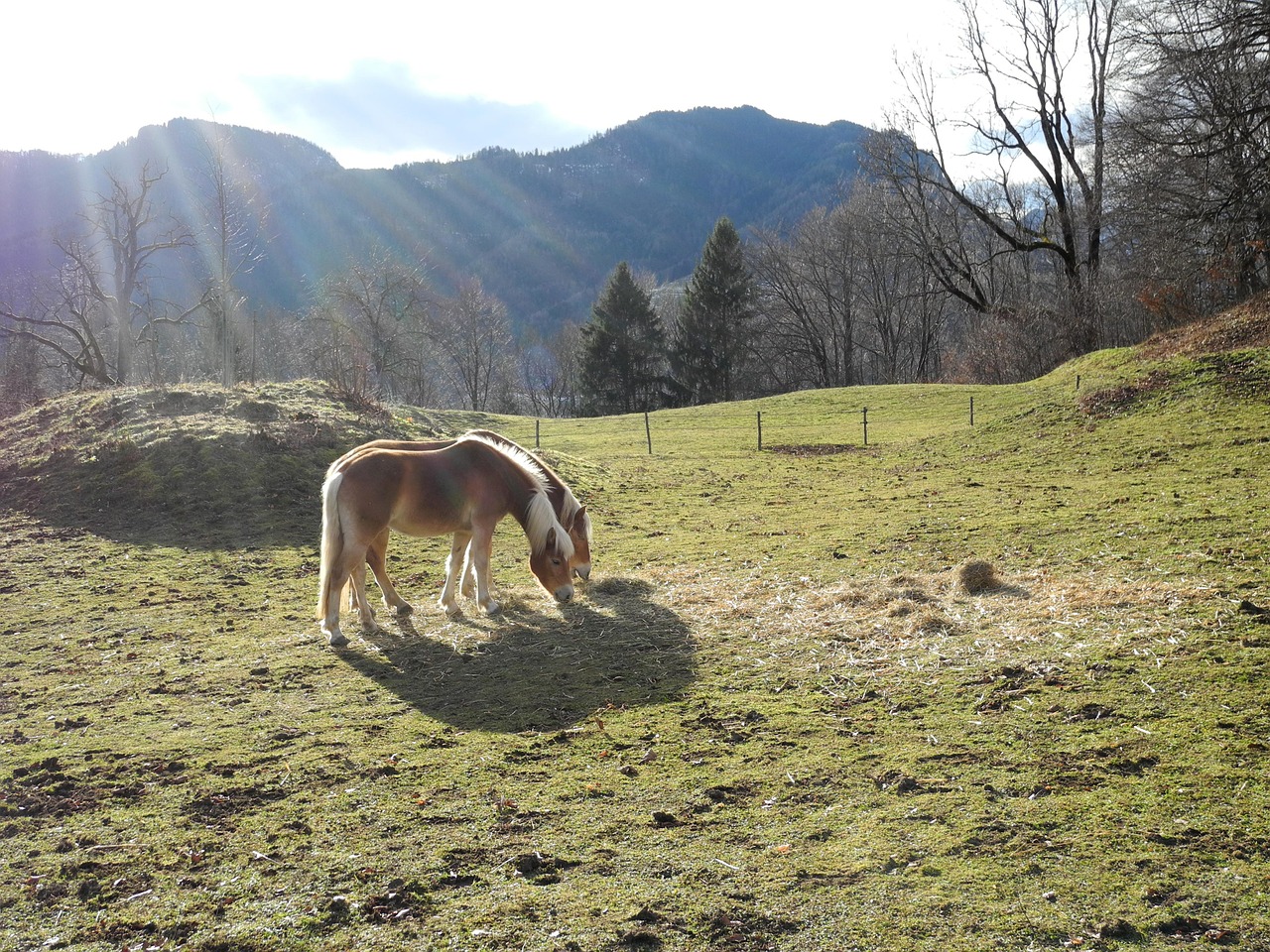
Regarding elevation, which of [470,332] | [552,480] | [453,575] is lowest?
[453,575]

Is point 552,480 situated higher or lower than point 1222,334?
lower

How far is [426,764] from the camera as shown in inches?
191

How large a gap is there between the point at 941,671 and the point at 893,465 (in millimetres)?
13779

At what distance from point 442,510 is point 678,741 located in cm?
391

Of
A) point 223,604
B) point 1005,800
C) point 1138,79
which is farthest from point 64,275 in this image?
point 1005,800

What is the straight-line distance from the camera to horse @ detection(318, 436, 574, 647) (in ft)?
24.6

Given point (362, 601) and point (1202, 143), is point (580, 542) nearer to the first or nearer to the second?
point (362, 601)

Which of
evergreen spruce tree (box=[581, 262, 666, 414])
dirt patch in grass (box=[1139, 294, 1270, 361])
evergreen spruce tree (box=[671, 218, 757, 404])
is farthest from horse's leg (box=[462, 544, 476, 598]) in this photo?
evergreen spruce tree (box=[671, 218, 757, 404])

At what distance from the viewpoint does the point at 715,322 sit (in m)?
54.8

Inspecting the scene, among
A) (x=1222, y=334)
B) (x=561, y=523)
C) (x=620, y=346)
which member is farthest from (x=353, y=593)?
(x=620, y=346)

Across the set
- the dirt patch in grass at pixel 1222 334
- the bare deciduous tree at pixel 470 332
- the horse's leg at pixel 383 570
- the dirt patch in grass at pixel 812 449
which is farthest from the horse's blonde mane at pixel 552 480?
the bare deciduous tree at pixel 470 332

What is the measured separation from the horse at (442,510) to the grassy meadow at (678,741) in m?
0.42

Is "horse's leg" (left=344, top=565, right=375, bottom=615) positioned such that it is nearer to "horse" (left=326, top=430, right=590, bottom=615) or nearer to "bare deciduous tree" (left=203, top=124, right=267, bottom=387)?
"horse" (left=326, top=430, right=590, bottom=615)

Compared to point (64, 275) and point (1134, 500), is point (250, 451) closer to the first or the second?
point (1134, 500)
